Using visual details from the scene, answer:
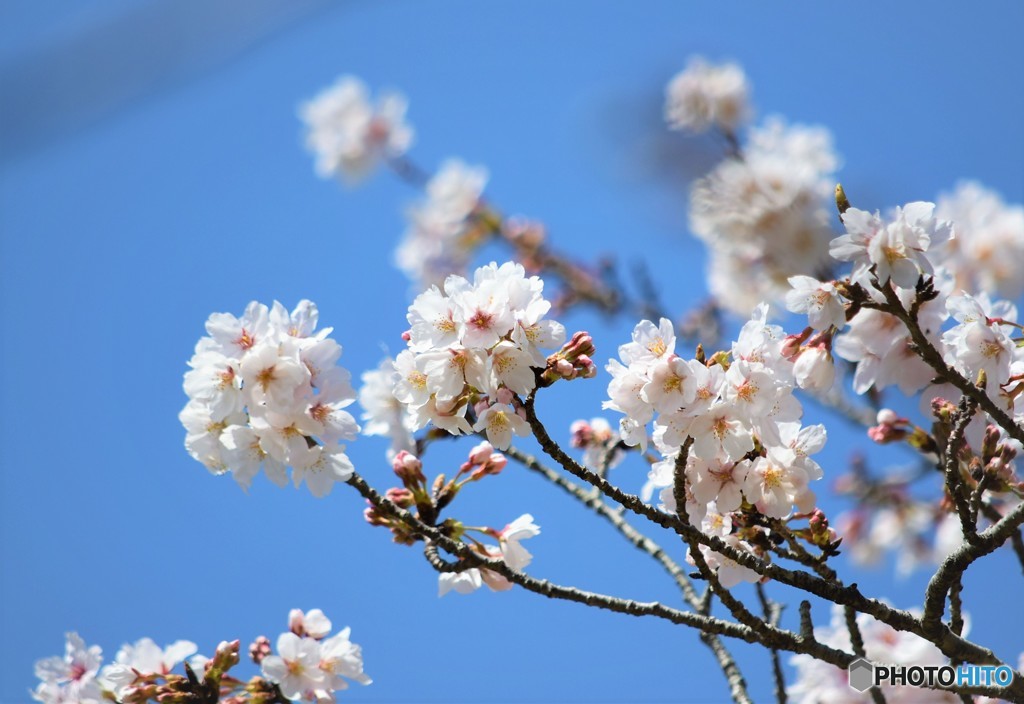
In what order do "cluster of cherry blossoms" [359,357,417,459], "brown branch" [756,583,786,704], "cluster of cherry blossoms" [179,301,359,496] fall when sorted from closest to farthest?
"cluster of cherry blossoms" [179,301,359,496] → "brown branch" [756,583,786,704] → "cluster of cherry blossoms" [359,357,417,459]

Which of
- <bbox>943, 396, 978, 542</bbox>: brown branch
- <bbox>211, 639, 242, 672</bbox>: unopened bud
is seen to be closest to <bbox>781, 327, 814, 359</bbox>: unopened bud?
<bbox>943, 396, 978, 542</bbox>: brown branch

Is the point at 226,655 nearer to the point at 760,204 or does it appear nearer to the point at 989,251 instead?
the point at 760,204

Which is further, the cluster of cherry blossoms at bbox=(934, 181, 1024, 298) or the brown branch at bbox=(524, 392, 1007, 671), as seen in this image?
the cluster of cherry blossoms at bbox=(934, 181, 1024, 298)

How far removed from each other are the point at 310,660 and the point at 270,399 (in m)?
0.98

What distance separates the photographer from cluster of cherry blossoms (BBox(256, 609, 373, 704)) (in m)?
2.69

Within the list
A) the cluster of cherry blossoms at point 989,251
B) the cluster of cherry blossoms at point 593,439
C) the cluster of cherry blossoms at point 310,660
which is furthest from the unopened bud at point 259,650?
the cluster of cherry blossoms at point 989,251

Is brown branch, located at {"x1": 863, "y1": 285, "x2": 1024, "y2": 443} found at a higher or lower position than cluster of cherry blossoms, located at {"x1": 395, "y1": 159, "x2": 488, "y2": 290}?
lower

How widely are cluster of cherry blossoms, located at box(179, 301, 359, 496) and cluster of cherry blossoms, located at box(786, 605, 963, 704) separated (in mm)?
1753

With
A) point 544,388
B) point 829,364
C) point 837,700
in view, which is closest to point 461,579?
point 544,388

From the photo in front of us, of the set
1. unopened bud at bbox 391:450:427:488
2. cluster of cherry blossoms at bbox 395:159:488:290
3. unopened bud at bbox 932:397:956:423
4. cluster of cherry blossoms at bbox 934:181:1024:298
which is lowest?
unopened bud at bbox 391:450:427:488

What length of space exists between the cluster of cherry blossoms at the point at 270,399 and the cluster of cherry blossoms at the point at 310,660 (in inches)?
29.2

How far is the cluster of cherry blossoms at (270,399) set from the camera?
6.98ft

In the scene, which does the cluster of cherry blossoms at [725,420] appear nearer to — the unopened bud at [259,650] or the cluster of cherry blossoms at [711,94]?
the unopened bud at [259,650]

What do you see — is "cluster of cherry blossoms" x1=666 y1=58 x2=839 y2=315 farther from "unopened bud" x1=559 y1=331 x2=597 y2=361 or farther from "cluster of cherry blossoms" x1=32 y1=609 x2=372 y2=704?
"cluster of cherry blossoms" x1=32 y1=609 x2=372 y2=704
